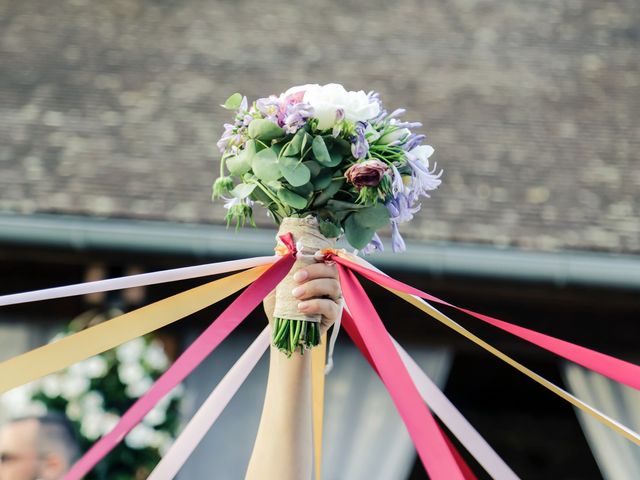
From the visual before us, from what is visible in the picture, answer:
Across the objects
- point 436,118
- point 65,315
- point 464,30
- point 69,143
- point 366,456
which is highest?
point 464,30

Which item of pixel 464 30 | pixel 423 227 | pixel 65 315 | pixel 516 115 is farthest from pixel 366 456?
pixel 464 30

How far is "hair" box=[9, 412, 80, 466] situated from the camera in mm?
3703

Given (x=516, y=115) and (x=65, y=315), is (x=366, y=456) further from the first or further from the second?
(x=516, y=115)

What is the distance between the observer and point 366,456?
542 cm

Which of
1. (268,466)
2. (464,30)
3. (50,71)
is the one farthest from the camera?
(464,30)

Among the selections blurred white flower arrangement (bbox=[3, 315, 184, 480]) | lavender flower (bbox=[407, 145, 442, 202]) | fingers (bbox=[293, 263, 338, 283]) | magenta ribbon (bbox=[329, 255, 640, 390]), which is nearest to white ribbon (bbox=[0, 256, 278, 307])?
fingers (bbox=[293, 263, 338, 283])

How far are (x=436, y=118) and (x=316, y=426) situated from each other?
3924 mm

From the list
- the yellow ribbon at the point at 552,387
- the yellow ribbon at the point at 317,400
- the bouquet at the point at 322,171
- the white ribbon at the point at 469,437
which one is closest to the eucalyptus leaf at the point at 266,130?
the bouquet at the point at 322,171

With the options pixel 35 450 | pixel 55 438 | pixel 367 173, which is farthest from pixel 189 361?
pixel 55 438

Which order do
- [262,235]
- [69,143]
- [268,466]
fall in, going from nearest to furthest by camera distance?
[268,466] < [262,235] < [69,143]

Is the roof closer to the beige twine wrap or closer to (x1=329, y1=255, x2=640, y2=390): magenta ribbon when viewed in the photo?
(x1=329, y1=255, x2=640, y2=390): magenta ribbon

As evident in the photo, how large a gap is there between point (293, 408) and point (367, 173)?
52 cm

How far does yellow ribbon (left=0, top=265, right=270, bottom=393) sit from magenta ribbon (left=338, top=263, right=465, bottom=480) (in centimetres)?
23

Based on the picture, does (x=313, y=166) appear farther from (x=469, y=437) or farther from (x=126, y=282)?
(x=469, y=437)
